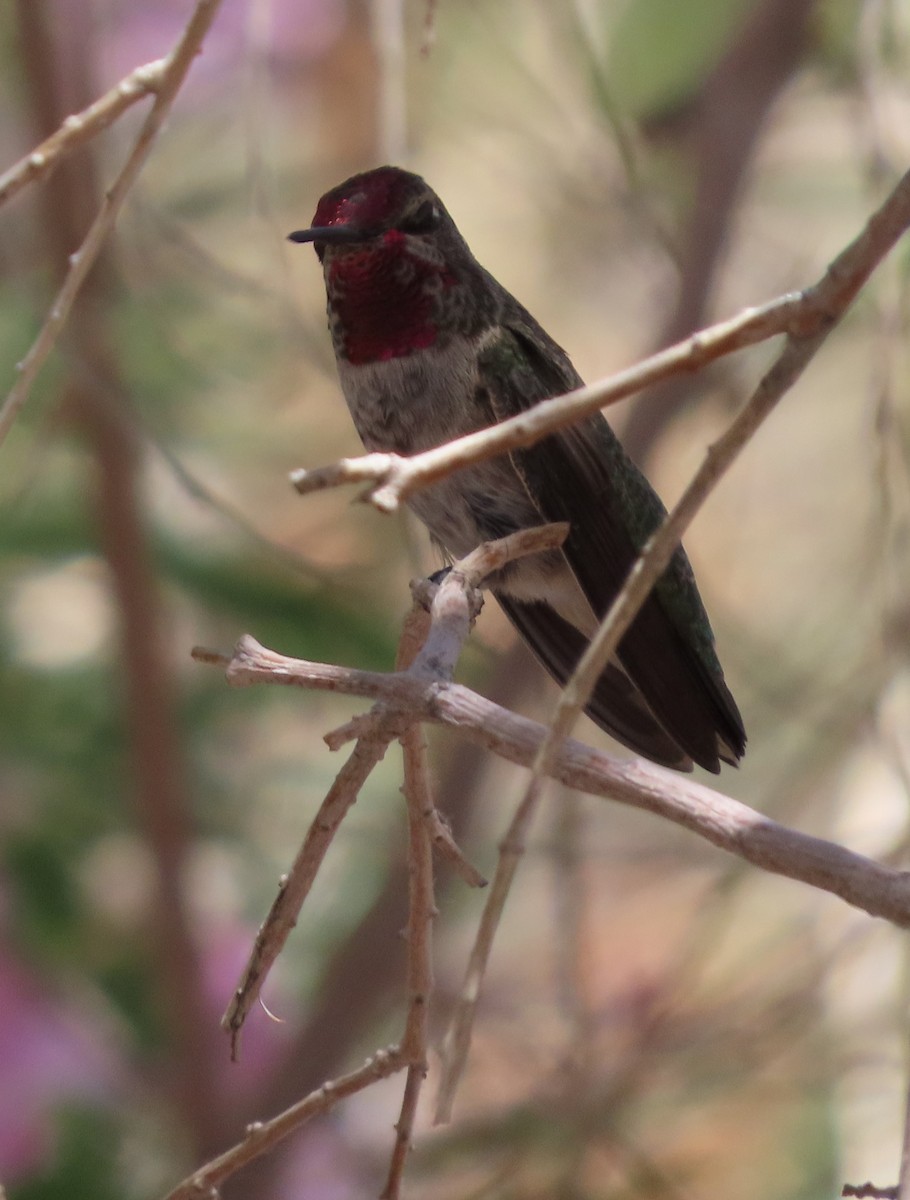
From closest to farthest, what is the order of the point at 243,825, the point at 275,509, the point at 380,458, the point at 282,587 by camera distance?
1. the point at 380,458
2. the point at 282,587
3. the point at 243,825
4. the point at 275,509

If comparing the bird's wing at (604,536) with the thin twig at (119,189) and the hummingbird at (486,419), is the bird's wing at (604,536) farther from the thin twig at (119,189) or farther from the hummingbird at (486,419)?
the thin twig at (119,189)

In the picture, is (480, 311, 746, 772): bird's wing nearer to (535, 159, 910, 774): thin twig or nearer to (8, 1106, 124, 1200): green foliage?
(535, 159, 910, 774): thin twig

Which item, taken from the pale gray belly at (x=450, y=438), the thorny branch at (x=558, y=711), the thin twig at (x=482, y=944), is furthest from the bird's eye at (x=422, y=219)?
the thin twig at (x=482, y=944)

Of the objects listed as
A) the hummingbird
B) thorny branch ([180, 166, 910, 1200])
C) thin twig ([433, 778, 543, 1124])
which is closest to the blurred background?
the hummingbird

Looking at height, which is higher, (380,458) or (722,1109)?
(722,1109)

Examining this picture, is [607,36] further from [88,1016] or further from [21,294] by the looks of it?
[88,1016]

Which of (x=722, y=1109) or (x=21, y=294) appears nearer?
(x=21, y=294)

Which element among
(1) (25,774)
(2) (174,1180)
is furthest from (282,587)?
(2) (174,1180)
